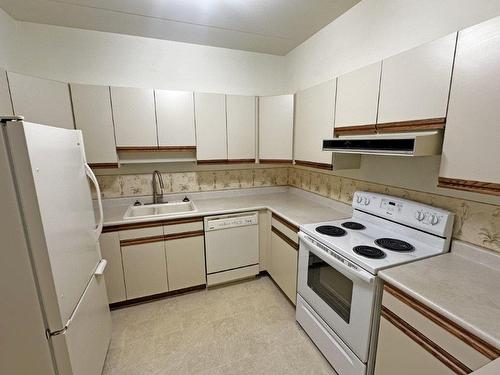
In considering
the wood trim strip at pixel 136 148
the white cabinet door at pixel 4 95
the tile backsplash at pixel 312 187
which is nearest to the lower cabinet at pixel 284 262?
the tile backsplash at pixel 312 187

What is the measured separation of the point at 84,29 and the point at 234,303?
2986 millimetres

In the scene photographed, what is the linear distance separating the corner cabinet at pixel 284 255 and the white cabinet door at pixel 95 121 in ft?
5.72

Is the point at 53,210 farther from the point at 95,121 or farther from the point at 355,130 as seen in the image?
the point at 355,130

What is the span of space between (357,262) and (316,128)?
3.95ft

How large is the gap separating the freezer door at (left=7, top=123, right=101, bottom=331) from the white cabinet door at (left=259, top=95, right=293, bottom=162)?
1.77 m

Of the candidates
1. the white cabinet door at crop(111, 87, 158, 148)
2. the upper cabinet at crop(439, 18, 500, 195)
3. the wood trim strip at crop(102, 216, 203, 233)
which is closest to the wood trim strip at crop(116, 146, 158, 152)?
the white cabinet door at crop(111, 87, 158, 148)

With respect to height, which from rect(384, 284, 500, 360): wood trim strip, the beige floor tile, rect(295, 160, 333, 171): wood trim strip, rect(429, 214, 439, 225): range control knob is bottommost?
the beige floor tile

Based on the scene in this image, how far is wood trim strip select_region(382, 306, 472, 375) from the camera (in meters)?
0.88

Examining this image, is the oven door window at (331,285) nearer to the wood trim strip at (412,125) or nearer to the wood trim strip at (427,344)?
the wood trim strip at (427,344)

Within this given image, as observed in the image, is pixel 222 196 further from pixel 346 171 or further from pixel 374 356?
pixel 374 356

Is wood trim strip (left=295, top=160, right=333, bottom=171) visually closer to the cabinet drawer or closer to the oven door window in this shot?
the oven door window

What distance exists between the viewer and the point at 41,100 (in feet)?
5.87

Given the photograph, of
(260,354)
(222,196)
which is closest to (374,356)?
(260,354)

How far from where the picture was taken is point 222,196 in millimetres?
2910
